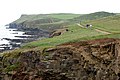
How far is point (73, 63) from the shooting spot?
43.7 metres

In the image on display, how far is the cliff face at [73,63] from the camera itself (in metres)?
43.5

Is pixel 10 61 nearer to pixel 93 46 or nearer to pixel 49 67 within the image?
Result: pixel 49 67

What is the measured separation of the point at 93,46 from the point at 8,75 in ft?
39.4

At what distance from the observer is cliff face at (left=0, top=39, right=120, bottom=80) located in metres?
43.5

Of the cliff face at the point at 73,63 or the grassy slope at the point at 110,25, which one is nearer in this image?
the cliff face at the point at 73,63

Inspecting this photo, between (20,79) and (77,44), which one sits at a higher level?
(77,44)

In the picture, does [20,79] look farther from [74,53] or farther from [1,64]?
[74,53]

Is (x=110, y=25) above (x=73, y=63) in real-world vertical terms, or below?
above

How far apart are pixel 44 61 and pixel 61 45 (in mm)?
4060

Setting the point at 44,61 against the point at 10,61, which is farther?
the point at 10,61

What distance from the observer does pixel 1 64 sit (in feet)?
158

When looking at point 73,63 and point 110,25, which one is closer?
point 73,63

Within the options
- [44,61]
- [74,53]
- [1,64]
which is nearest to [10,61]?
[1,64]

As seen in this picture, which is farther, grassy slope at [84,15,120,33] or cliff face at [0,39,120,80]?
grassy slope at [84,15,120,33]
